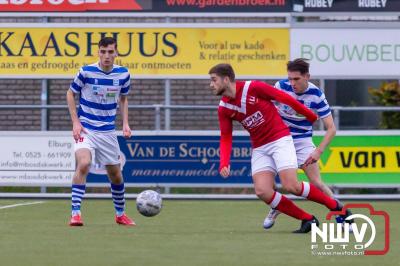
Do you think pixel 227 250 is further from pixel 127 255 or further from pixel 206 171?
pixel 206 171

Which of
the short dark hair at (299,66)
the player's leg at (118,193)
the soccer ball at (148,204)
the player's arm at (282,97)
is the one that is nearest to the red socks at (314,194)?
the player's arm at (282,97)

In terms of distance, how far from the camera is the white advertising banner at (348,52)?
18.8 meters

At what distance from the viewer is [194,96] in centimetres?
2198

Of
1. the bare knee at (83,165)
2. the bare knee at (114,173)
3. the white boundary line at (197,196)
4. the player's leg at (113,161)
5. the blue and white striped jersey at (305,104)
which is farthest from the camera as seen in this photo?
the white boundary line at (197,196)

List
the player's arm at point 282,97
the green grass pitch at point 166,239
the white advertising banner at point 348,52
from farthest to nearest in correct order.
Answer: the white advertising banner at point 348,52 < the player's arm at point 282,97 < the green grass pitch at point 166,239

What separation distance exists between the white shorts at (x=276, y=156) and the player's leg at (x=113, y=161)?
1928mm

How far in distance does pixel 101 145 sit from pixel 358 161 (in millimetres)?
5900

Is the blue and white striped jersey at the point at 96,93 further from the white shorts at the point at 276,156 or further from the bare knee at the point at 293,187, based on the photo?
the bare knee at the point at 293,187

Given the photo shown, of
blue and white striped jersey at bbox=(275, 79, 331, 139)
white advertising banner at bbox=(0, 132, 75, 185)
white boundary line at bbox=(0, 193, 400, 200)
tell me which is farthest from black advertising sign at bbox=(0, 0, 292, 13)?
blue and white striped jersey at bbox=(275, 79, 331, 139)

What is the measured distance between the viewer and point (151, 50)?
18875 mm

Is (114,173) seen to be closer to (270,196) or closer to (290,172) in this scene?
(270,196)

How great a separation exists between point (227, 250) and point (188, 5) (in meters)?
9.04

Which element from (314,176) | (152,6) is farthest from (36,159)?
(314,176)

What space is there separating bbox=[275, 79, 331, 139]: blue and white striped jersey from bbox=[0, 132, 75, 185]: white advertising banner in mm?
5901
